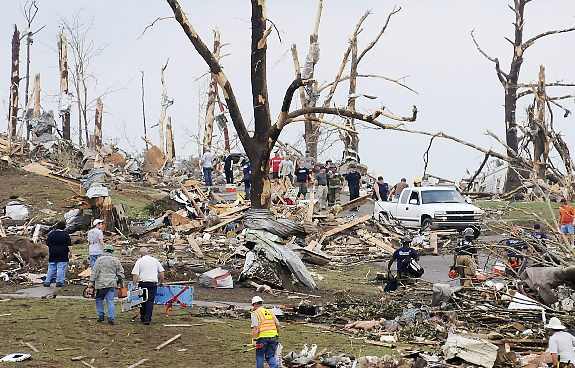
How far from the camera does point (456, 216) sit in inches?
1179

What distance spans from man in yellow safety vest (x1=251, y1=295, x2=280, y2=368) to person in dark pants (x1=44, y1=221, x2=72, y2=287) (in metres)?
8.02

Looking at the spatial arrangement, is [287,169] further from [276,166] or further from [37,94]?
[37,94]

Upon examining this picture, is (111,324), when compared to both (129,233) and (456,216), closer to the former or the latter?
(129,233)

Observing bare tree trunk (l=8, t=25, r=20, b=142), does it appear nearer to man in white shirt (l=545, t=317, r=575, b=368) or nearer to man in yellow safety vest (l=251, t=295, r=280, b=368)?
man in yellow safety vest (l=251, t=295, r=280, b=368)

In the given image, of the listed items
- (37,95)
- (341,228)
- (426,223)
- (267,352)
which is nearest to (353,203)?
(426,223)

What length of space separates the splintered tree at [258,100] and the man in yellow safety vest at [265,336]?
566 centimetres

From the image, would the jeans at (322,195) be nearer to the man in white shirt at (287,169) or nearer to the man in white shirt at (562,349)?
the man in white shirt at (287,169)

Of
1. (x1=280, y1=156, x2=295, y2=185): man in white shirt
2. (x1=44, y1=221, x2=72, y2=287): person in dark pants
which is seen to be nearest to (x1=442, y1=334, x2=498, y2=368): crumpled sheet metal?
(x1=44, y1=221, x2=72, y2=287): person in dark pants

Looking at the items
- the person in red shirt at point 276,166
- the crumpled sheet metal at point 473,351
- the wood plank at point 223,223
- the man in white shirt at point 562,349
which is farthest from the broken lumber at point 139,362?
the person in red shirt at point 276,166

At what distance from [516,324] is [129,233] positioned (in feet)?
51.0

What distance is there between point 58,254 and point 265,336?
27.5ft

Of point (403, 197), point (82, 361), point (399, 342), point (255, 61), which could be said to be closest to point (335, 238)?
point (403, 197)

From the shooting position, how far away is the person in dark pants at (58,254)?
18.8 m

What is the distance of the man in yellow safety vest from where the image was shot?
11820 mm
